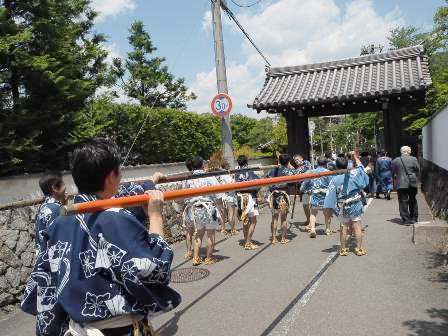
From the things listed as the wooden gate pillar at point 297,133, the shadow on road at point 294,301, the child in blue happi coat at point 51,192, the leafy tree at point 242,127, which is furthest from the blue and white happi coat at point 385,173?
the leafy tree at point 242,127

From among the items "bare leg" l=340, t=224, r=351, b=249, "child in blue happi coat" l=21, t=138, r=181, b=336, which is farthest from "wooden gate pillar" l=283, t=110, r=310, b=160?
"child in blue happi coat" l=21, t=138, r=181, b=336

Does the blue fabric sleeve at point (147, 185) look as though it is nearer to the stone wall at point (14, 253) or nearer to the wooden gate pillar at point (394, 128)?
the stone wall at point (14, 253)

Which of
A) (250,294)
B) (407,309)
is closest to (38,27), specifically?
(250,294)

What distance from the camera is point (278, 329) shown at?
432cm

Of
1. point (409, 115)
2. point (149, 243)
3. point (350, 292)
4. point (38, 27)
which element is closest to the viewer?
point (149, 243)

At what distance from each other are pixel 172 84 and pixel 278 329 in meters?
27.6

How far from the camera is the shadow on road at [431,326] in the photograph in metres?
3.98

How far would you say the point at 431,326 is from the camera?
4129 mm

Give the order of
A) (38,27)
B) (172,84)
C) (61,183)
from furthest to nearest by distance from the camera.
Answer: (172,84) → (38,27) → (61,183)

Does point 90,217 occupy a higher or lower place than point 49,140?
lower

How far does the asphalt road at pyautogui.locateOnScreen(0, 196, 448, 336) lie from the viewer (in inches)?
171

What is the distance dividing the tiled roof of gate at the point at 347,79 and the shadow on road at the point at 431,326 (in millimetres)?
10024

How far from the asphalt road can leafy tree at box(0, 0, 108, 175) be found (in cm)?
503

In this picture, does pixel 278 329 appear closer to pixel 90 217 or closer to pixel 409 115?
pixel 90 217
